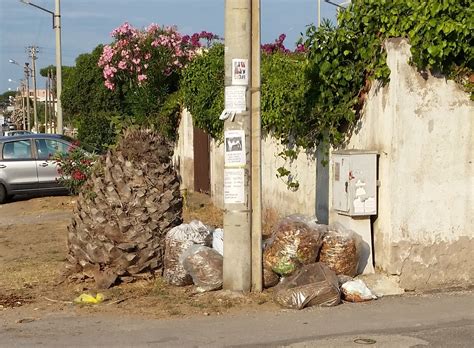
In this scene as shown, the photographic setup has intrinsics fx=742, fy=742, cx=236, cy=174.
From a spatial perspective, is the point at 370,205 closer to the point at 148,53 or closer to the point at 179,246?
the point at 179,246

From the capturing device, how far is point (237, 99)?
A: 7531 mm

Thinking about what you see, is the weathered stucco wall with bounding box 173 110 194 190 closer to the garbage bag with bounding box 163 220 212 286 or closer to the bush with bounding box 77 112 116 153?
the bush with bounding box 77 112 116 153

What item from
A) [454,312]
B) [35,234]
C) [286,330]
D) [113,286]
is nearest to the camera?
[286,330]

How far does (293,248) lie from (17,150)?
39.9ft

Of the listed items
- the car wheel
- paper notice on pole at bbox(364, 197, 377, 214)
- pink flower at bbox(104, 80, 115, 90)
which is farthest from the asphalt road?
pink flower at bbox(104, 80, 115, 90)

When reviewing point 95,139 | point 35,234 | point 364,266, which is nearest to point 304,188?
point 364,266

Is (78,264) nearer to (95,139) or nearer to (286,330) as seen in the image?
(286,330)

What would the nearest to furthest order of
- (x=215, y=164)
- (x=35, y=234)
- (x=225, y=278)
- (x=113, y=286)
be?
(x=225, y=278) → (x=113, y=286) → (x=35, y=234) → (x=215, y=164)

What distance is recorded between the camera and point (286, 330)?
660 centimetres

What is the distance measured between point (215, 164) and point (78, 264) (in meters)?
6.98

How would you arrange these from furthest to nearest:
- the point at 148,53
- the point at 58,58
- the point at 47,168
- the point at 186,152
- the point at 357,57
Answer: the point at 58,58 → the point at 148,53 → the point at 186,152 → the point at 47,168 → the point at 357,57

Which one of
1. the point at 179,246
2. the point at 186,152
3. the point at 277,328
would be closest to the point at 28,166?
the point at 186,152

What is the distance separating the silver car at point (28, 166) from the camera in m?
18.0

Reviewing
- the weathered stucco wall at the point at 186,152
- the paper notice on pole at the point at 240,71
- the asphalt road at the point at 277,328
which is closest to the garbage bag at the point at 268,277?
the asphalt road at the point at 277,328
